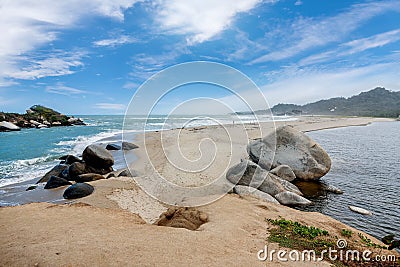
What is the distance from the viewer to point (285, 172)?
34.7 ft

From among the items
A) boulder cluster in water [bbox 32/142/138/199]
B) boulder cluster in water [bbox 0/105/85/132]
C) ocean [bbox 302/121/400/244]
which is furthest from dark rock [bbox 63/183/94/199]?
boulder cluster in water [bbox 0/105/85/132]

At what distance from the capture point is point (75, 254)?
12.6ft

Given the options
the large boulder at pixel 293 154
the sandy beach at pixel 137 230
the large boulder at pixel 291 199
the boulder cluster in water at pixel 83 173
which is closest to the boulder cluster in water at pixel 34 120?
the boulder cluster in water at pixel 83 173

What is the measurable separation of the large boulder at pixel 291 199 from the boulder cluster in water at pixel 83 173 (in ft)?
21.4

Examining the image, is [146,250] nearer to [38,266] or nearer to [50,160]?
[38,266]

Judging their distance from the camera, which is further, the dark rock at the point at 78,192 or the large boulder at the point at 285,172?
the large boulder at the point at 285,172

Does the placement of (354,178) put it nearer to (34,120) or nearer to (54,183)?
(54,183)

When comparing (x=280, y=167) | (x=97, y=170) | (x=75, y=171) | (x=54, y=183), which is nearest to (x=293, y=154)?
(x=280, y=167)

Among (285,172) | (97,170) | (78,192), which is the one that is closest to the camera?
(78,192)

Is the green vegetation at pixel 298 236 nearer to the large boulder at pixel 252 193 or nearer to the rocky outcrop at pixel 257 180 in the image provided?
the large boulder at pixel 252 193

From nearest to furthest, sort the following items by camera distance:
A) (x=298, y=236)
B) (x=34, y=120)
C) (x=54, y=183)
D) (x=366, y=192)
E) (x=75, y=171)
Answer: (x=298, y=236) → (x=366, y=192) → (x=54, y=183) → (x=75, y=171) → (x=34, y=120)

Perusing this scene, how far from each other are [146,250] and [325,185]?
8.45 meters

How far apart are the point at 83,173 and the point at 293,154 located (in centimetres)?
994

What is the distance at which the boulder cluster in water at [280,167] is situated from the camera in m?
8.50
